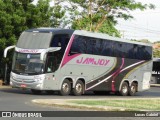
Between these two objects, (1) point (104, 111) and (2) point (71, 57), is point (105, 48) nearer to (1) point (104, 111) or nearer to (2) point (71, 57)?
(2) point (71, 57)

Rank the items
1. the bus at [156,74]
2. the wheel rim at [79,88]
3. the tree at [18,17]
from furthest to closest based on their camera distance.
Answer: the bus at [156,74] < the tree at [18,17] < the wheel rim at [79,88]

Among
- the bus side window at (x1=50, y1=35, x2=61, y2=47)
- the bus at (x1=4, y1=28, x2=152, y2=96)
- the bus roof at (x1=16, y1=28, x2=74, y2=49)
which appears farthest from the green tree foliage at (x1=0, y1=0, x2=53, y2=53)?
the bus side window at (x1=50, y1=35, x2=61, y2=47)

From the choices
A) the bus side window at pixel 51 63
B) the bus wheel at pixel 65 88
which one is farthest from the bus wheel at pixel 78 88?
the bus side window at pixel 51 63

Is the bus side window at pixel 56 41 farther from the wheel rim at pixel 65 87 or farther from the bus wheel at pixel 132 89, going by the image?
the bus wheel at pixel 132 89

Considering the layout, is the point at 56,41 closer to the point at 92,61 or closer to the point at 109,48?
the point at 92,61

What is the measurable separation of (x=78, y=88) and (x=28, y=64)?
3753mm

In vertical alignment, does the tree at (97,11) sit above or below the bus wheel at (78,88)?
above

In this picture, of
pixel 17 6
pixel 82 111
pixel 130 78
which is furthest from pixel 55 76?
pixel 17 6

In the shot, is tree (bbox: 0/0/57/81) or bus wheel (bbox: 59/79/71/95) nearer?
bus wheel (bbox: 59/79/71/95)

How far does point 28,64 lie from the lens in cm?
2742

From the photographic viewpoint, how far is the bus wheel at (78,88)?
1149 inches

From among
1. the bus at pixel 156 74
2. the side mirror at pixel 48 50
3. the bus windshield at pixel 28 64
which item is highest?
the side mirror at pixel 48 50

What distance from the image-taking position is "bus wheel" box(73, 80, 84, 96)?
2919cm

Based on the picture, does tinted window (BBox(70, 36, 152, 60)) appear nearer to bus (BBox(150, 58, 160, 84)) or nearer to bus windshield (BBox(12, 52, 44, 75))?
bus windshield (BBox(12, 52, 44, 75))
